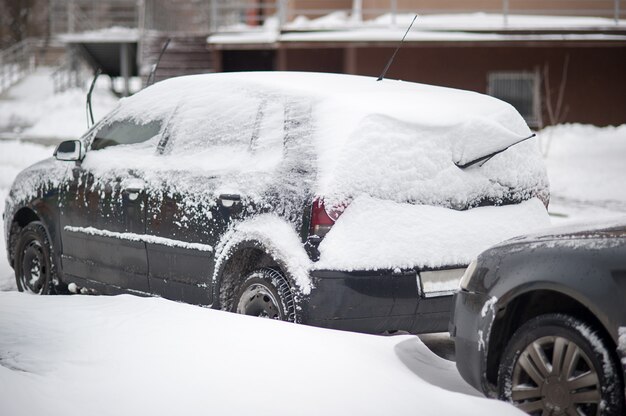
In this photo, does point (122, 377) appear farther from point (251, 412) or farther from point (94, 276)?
point (94, 276)

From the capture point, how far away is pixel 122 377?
4324 mm

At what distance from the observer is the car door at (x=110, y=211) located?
22.2 feet

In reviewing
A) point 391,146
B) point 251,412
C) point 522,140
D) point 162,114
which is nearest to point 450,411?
point 251,412

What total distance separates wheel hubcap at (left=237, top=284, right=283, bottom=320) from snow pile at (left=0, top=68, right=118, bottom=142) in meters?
17.8

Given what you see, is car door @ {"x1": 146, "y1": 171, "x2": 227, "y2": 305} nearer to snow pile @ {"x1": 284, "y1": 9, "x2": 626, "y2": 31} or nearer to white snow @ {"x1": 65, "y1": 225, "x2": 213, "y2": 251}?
white snow @ {"x1": 65, "y1": 225, "x2": 213, "y2": 251}

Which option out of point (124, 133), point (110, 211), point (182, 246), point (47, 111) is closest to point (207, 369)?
point (182, 246)

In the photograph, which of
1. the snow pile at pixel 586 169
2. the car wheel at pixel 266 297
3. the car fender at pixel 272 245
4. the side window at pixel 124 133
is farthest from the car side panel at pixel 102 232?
the snow pile at pixel 586 169

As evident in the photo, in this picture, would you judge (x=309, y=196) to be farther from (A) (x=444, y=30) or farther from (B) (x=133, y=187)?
(A) (x=444, y=30)

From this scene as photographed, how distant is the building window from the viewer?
2175 cm

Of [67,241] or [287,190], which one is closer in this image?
[287,190]

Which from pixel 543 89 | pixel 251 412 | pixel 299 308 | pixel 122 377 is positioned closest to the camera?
pixel 251 412

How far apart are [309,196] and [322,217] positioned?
0.15m

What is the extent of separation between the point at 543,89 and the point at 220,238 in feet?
55.5

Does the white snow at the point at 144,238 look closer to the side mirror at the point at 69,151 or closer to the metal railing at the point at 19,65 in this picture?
the side mirror at the point at 69,151
